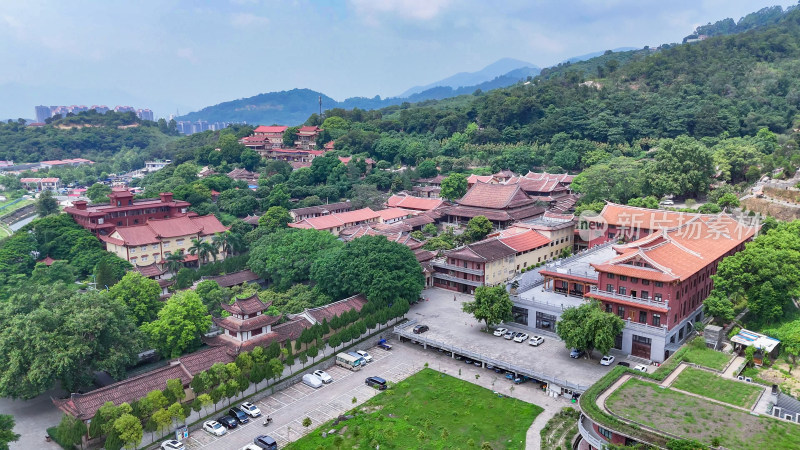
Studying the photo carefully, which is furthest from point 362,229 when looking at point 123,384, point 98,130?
point 98,130

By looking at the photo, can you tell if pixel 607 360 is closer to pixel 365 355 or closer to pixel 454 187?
pixel 365 355

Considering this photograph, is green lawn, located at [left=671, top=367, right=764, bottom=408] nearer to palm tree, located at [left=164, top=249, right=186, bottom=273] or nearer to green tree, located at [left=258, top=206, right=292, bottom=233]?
palm tree, located at [left=164, top=249, right=186, bottom=273]

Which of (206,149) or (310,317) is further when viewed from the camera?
(206,149)

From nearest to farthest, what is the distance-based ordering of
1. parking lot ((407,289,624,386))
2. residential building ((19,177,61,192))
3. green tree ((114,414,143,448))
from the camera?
1. green tree ((114,414,143,448))
2. parking lot ((407,289,624,386))
3. residential building ((19,177,61,192))

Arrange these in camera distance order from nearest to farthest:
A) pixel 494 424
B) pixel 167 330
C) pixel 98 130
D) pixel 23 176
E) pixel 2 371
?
pixel 494 424 → pixel 2 371 → pixel 167 330 → pixel 23 176 → pixel 98 130

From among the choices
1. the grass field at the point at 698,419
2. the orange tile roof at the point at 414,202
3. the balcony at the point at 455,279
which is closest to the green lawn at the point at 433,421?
the grass field at the point at 698,419

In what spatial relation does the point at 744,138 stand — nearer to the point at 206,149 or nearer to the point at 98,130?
the point at 206,149

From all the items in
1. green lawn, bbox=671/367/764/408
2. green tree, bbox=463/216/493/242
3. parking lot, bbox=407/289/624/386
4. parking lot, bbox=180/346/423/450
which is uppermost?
green tree, bbox=463/216/493/242

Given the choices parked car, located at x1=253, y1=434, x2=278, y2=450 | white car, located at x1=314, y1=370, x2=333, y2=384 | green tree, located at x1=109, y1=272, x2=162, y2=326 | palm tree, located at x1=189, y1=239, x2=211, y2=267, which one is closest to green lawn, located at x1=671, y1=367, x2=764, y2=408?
white car, located at x1=314, y1=370, x2=333, y2=384
